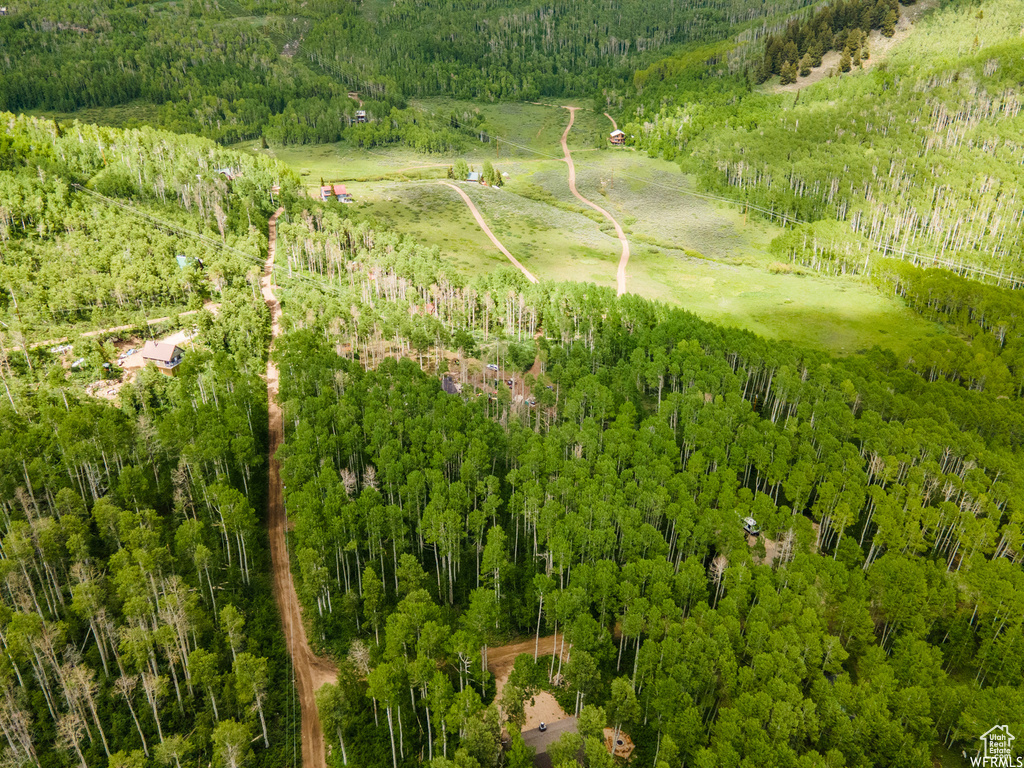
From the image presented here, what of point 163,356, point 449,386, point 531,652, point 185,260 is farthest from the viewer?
point 185,260

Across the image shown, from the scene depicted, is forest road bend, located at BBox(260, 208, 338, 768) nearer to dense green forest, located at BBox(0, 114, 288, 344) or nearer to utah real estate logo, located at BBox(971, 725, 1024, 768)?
dense green forest, located at BBox(0, 114, 288, 344)

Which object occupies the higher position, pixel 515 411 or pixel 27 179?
pixel 27 179

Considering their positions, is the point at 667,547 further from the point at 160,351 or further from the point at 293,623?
the point at 160,351

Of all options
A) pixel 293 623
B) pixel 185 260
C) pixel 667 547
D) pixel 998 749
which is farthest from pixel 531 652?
pixel 185 260

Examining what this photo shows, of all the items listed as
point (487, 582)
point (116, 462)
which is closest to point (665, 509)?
point (487, 582)

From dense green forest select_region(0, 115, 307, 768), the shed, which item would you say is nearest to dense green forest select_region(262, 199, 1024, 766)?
the shed

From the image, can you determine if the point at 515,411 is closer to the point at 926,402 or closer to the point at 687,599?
the point at 687,599
